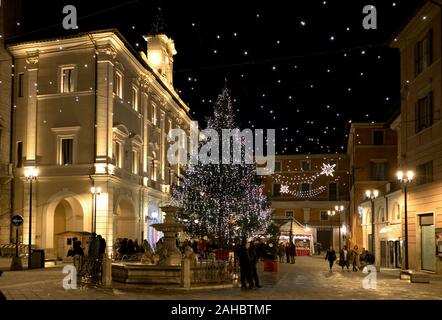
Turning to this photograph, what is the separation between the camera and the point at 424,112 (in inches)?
1142

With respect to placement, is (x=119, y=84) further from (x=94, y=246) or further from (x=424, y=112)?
(x=94, y=246)

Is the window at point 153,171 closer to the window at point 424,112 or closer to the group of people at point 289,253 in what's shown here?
the group of people at point 289,253

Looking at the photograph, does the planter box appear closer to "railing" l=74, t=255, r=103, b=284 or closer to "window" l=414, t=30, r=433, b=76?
"window" l=414, t=30, r=433, b=76

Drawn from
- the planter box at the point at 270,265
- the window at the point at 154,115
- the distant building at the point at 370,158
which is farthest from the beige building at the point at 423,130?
the distant building at the point at 370,158

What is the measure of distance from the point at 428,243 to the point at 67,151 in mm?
22016

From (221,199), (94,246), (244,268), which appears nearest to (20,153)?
(221,199)

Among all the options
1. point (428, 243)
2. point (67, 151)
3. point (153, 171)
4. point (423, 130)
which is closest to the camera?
point (428, 243)

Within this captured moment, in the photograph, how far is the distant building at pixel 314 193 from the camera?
78188 millimetres

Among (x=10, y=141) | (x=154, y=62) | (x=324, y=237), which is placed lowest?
(x=324, y=237)

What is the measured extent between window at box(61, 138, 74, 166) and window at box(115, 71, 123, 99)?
14.3ft
